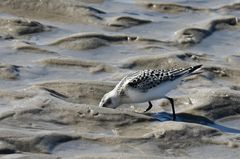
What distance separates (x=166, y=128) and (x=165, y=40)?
3102mm

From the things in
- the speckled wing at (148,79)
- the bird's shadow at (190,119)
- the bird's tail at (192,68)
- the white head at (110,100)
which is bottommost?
the bird's shadow at (190,119)

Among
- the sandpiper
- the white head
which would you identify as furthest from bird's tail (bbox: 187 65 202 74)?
the white head

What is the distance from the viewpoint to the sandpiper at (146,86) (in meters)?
8.62

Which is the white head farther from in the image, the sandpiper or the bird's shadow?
the bird's shadow

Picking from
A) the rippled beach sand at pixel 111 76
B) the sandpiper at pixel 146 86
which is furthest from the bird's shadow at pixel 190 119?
the sandpiper at pixel 146 86

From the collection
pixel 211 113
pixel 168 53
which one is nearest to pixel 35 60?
pixel 168 53

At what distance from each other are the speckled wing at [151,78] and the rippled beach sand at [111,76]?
278mm

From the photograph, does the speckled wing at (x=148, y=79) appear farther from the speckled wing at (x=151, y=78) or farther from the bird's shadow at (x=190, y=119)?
the bird's shadow at (x=190, y=119)

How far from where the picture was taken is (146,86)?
8.63 metres

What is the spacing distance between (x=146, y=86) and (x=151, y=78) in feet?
0.37

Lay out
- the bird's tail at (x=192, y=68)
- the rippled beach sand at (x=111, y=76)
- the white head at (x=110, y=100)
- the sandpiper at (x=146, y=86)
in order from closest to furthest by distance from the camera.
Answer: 1. the rippled beach sand at (x=111, y=76)
2. the white head at (x=110, y=100)
3. the sandpiper at (x=146, y=86)
4. the bird's tail at (x=192, y=68)

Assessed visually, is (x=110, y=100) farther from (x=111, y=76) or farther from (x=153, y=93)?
(x=111, y=76)

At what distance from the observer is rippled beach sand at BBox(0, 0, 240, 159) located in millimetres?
7340

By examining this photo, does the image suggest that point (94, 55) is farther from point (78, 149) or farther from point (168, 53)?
point (78, 149)
